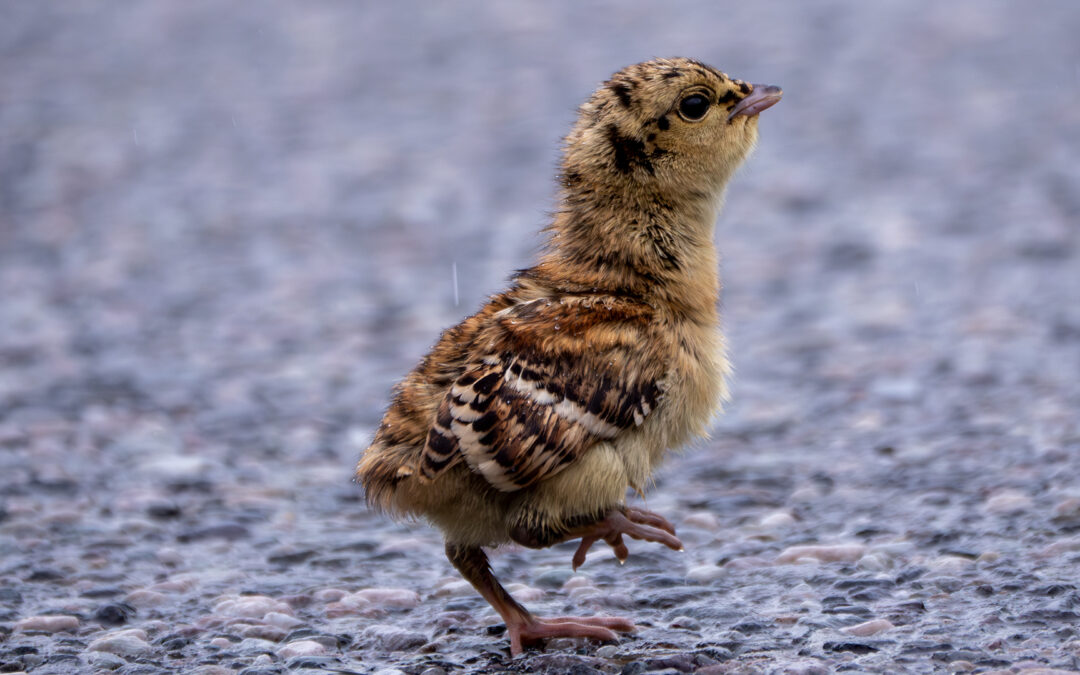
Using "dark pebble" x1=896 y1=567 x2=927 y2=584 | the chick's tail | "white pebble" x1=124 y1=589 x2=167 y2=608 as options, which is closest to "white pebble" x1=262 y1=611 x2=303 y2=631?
"white pebble" x1=124 y1=589 x2=167 y2=608

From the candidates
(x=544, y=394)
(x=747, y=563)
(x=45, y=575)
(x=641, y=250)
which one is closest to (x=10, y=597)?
(x=45, y=575)

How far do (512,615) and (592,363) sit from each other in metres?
0.86

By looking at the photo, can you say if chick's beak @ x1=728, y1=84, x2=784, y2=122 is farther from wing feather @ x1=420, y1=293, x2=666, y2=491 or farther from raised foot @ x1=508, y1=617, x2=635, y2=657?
raised foot @ x1=508, y1=617, x2=635, y2=657

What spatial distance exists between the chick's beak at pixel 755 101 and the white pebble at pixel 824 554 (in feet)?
5.31

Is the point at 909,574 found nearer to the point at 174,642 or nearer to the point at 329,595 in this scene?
the point at 329,595

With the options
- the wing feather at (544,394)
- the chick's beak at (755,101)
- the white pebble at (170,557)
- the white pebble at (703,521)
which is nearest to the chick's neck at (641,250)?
the wing feather at (544,394)

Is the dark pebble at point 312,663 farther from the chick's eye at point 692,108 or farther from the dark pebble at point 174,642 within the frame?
the chick's eye at point 692,108

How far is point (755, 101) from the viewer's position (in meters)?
5.23

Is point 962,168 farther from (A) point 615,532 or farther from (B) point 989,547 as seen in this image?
(A) point 615,532

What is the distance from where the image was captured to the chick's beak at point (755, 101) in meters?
5.20

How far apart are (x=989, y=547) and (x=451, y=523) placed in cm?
206

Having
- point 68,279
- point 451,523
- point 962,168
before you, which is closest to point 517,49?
point 962,168

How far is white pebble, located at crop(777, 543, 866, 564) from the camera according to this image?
18.1 ft

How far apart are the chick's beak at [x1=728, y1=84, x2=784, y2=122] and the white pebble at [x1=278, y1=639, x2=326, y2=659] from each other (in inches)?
88.1
